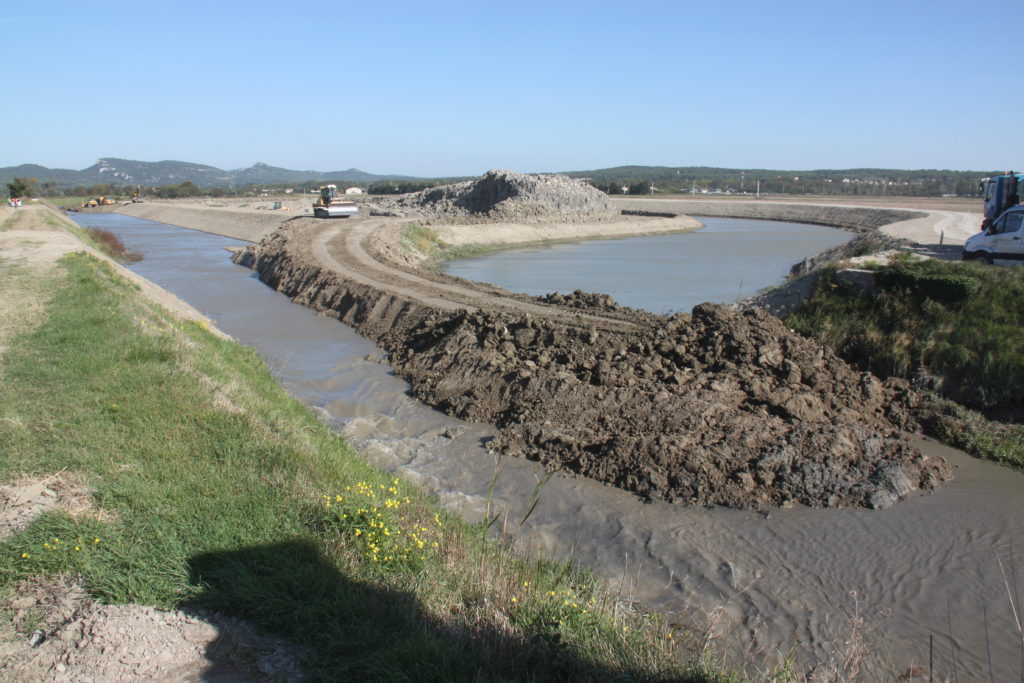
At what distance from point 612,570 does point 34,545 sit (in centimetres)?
532

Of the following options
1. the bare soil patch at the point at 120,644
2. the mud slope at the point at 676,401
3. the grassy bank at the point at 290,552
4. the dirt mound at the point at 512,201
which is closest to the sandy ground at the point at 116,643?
the bare soil patch at the point at 120,644

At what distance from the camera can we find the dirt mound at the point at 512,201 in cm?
5472

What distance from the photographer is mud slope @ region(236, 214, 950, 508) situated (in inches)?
373

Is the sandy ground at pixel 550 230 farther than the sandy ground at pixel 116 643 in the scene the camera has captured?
Yes

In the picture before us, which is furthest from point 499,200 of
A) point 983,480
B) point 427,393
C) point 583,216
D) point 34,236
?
point 983,480

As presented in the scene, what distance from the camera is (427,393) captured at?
13672 millimetres

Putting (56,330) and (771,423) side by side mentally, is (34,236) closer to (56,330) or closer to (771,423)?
(56,330)

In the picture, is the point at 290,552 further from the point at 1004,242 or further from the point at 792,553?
the point at 1004,242

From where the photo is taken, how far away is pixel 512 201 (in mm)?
55594

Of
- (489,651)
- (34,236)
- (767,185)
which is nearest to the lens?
(489,651)

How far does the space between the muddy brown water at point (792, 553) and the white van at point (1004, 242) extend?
766cm

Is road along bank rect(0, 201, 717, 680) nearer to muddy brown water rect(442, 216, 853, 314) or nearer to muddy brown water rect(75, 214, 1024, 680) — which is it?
muddy brown water rect(75, 214, 1024, 680)

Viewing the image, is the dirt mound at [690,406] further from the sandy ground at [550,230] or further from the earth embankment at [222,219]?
the earth embankment at [222,219]

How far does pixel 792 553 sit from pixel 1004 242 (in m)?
12.6
